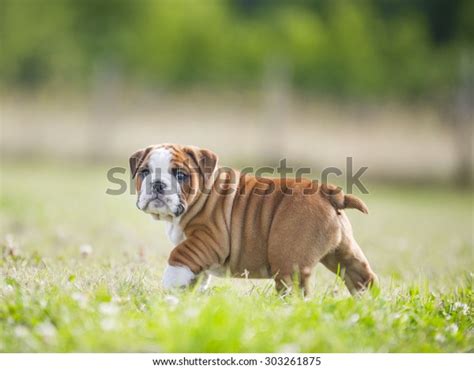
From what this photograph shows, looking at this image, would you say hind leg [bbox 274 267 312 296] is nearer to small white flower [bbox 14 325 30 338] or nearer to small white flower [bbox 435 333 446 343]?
small white flower [bbox 435 333 446 343]

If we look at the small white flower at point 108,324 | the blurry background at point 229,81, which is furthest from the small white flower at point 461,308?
the blurry background at point 229,81

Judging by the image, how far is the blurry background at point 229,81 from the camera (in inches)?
719

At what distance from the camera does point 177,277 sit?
416 cm

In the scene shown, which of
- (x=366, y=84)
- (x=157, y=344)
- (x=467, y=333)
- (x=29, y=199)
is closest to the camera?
(x=157, y=344)

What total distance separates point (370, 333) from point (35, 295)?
6.16 ft

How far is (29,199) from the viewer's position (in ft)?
32.3

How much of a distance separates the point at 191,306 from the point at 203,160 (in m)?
1.28

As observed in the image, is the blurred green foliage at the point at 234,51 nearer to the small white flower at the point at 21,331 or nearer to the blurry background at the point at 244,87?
the blurry background at the point at 244,87

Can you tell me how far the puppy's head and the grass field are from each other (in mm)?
522

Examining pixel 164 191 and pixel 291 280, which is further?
pixel 164 191

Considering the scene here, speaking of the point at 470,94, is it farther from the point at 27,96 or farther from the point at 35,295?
the point at 35,295

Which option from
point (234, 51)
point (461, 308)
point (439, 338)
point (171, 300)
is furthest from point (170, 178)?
point (234, 51)

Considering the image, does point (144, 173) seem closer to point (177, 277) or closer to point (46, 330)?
point (177, 277)

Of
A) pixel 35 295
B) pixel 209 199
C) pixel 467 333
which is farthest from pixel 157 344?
pixel 467 333
